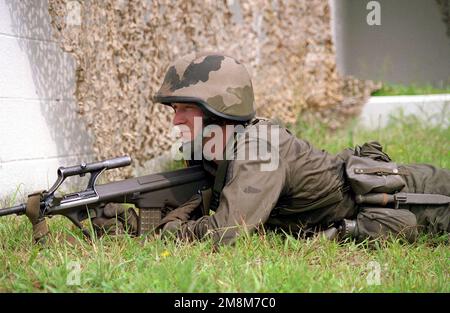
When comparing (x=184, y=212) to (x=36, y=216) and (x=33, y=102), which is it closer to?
(x=36, y=216)

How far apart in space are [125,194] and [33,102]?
4.77 feet

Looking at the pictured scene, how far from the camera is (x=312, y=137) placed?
24.1 feet

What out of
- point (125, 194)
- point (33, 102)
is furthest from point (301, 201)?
point (33, 102)

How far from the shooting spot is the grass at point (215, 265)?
2.71 m

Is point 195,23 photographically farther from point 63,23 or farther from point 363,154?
point 363,154

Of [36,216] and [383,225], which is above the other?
[36,216]

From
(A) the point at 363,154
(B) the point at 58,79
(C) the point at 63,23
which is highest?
(C) the point at 63,23

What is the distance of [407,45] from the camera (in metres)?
10.4

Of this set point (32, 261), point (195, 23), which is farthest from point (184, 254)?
point (195, 23)

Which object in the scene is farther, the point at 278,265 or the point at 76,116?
the point at 76,116

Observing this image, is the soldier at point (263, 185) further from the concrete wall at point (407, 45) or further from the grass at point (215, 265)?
the concrete wall at point (407, 45)

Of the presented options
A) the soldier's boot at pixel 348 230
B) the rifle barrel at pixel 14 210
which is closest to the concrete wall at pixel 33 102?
the rifle barrel at pixel 14 210
